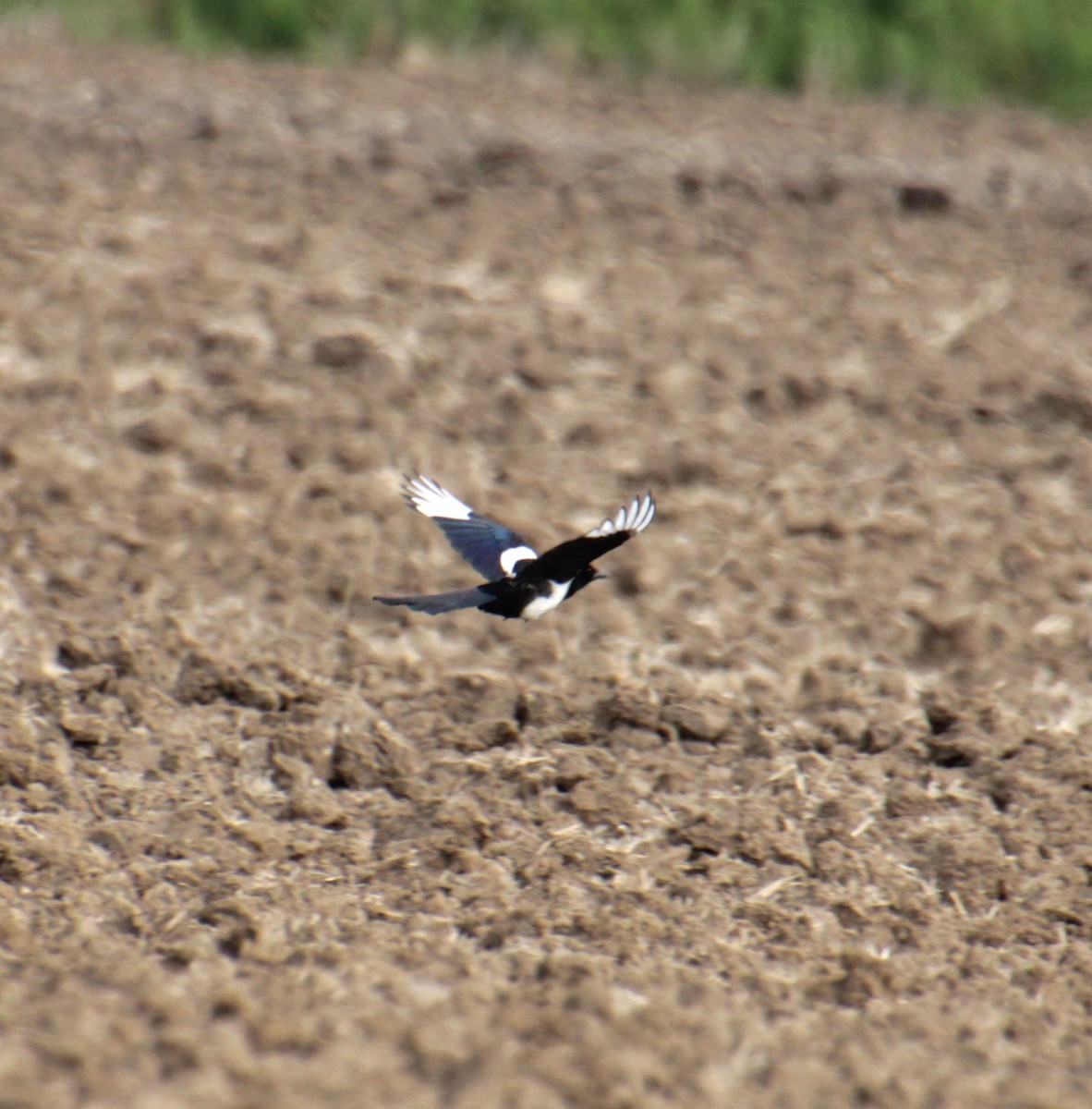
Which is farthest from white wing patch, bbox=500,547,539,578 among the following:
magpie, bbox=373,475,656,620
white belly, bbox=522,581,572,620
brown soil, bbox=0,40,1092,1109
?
brown soil, bbox=0,40,1092,1109

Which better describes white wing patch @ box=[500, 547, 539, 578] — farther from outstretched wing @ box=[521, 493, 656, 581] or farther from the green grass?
the green grass

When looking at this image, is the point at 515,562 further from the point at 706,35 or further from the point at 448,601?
the point at 706,35

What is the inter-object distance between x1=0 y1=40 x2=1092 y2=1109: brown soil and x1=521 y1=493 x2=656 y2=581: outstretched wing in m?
0.76

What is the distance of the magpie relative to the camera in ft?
10.4

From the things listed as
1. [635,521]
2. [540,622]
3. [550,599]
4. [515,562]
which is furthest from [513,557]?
[540,622]

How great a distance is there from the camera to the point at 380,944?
130 inches

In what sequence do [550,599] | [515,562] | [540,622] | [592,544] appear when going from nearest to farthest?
[592,544], [550,599], [515,562], [540,622]

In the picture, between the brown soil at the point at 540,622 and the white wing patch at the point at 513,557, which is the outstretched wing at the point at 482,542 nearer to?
the white wing patch at the point at 513,557

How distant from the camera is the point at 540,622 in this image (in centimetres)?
466

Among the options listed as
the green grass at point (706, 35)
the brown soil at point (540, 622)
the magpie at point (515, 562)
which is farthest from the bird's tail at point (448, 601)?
the green grass at point (706, 35)

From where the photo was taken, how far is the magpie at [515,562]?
10.4 ft

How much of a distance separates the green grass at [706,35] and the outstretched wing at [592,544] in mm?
5425

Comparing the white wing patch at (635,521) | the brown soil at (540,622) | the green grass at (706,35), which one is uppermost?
the green grass at (706,35)

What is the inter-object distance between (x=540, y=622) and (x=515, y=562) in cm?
113
